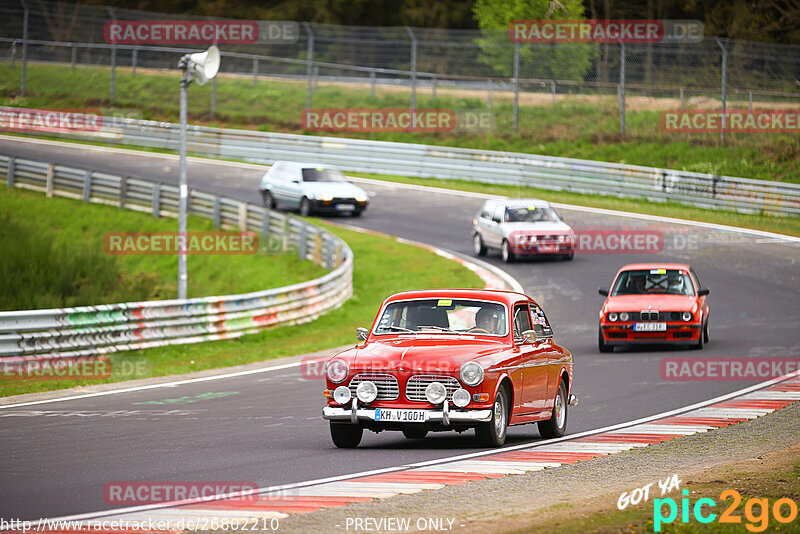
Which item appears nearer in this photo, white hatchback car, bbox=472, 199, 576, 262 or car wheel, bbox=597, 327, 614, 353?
car wheel, bbox=597, 327, 614, 353

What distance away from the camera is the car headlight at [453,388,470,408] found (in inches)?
444

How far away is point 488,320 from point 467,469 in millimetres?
2472

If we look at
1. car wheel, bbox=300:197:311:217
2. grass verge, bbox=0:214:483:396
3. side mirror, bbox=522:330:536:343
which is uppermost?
side mirror, bbox=522:330:536:343

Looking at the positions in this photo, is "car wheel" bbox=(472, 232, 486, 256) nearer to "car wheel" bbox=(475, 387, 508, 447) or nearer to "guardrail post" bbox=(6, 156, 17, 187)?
"guardrail post" bbox=(6, 156, 17, 187)

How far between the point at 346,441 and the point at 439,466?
1.52 metres

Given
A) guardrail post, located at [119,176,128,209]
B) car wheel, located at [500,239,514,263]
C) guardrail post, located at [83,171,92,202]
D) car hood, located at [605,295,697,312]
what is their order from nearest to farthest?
1. car hood, located at [605,295,697,312]
2. car wheel, located at [500,239,514,263]
3. guardrail post, located at [119,176,128,209]
4. guardrail post, located at [83,171,92,202]

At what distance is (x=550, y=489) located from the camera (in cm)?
934

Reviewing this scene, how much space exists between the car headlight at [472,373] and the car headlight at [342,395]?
1.08 m

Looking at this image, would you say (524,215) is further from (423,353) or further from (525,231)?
(423,353)

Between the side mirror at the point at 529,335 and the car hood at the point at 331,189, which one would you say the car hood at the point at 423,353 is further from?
the car hood at the point at 331,189

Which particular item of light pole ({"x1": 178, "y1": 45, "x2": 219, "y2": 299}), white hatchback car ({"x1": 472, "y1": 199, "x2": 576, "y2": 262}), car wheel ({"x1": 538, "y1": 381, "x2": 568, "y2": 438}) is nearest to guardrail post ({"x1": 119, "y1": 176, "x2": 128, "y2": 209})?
white hatchback car ({"x1": 472, "y1": 199, "x2": 576, "y2": 262})

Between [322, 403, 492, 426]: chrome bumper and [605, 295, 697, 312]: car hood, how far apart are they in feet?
33.5

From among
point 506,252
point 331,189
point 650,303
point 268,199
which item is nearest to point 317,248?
point 506,252

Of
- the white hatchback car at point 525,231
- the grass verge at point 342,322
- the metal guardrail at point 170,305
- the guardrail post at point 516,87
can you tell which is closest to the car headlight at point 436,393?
the grass verge at point 342,322
